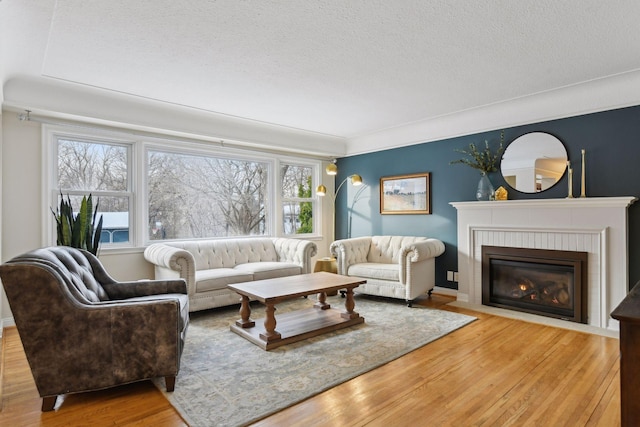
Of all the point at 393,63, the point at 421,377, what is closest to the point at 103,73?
the point at 393,63

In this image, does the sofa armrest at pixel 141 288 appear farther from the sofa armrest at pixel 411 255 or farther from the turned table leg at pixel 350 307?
the sofa armrest at pixel 411 255

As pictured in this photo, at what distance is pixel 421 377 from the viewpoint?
2.48 m

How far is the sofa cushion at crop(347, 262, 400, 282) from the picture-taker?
440cm

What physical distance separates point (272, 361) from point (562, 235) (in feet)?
10.7

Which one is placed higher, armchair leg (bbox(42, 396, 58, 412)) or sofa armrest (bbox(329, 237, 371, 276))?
sofa armrest (bbox(329, 237, 371, 276))

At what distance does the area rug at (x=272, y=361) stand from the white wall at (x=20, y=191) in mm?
1822

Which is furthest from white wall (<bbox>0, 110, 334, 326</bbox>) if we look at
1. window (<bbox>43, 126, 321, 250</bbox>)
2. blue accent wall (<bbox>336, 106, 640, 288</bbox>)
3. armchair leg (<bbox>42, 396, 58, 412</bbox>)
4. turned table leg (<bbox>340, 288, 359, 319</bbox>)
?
blue accent wall (<bbox>336, 106, 640, 288</bbox>)

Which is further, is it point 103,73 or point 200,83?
point 200,83

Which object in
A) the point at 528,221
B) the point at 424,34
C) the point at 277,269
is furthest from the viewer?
the point at 277,269

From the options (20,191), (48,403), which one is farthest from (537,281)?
(20,191)

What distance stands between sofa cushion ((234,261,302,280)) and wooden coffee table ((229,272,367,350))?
2.27 ft

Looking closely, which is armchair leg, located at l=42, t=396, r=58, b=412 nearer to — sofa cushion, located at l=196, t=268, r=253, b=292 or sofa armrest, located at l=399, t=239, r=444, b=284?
sofa cushion, located at l=196, t=268, r=253, b=292

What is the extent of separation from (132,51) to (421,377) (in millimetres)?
3208

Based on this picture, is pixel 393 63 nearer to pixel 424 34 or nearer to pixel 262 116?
pixel 424 34
